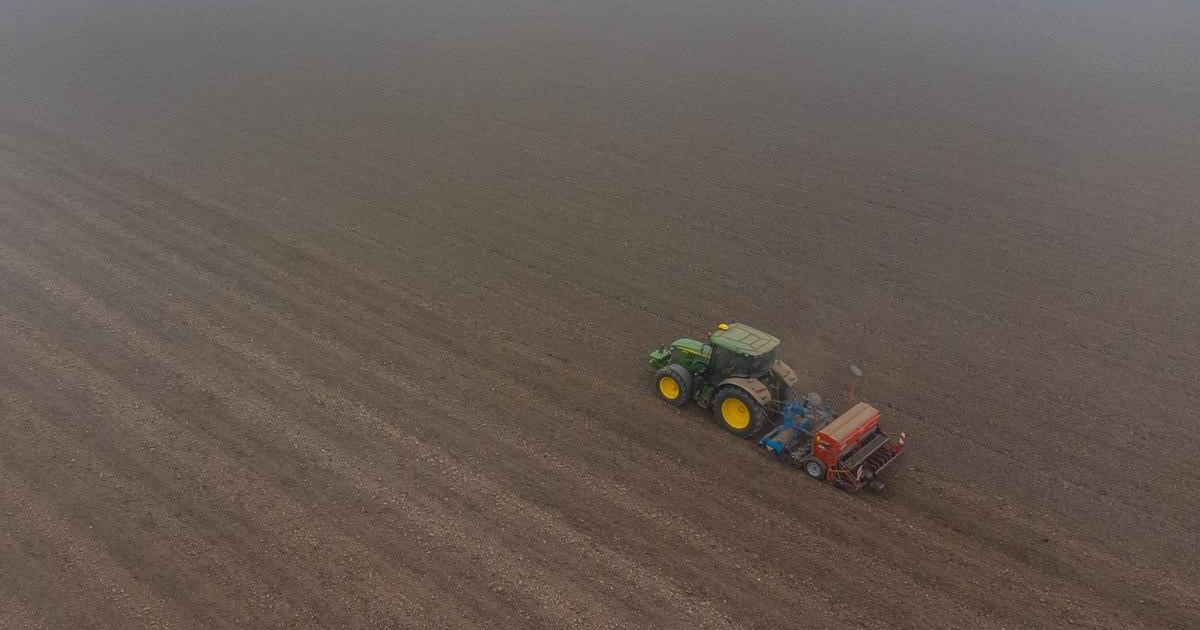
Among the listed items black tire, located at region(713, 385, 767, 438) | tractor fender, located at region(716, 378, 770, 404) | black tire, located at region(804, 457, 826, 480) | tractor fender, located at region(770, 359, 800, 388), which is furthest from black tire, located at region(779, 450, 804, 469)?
tractor fender, located at region(770, 359, 800, 388)

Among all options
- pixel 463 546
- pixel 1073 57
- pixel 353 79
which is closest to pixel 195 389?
pixel 463 546

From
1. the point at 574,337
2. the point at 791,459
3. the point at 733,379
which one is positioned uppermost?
the point at 733,379

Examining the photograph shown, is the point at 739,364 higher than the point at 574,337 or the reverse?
higher

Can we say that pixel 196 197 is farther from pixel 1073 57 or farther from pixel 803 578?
pixel 1073 57

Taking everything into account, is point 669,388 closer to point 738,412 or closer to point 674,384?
point 674,384

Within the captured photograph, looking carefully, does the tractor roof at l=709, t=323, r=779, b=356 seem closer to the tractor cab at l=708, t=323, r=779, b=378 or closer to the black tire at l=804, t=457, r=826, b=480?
the tractor cab at l=708, t=323, r=779, b=378

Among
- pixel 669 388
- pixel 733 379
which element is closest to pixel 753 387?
pixel 733 379
